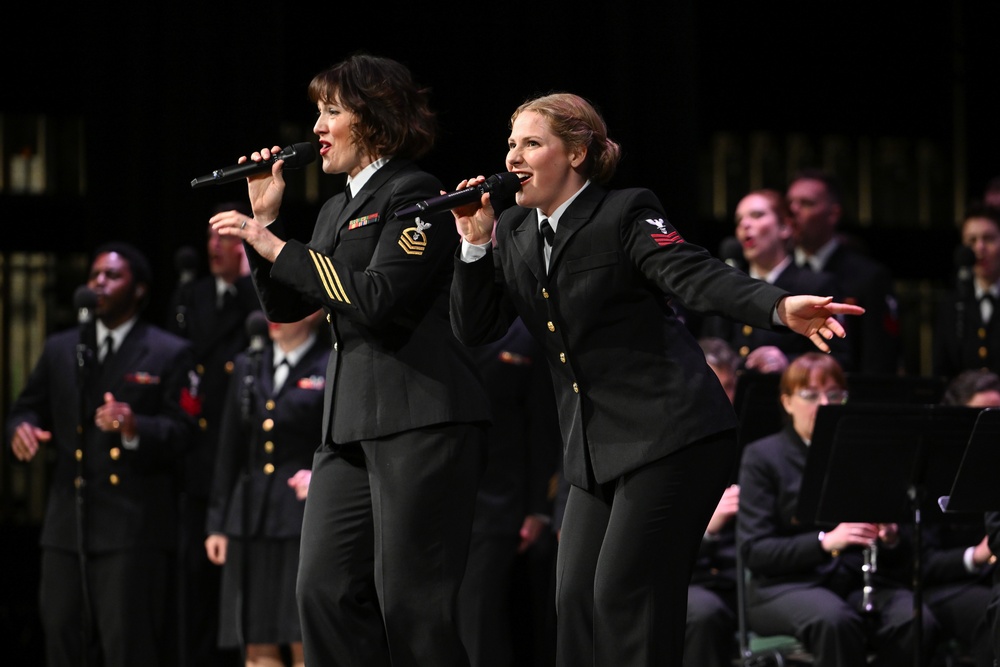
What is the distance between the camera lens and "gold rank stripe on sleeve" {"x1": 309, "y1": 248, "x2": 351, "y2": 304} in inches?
131

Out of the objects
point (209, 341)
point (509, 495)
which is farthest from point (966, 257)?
point (209, 341)

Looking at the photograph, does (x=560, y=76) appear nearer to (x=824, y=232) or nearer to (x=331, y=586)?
(x=824, y=232)

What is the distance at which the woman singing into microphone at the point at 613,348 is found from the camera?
3.09 meters

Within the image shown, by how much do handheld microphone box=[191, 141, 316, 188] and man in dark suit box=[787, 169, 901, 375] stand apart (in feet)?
10.4

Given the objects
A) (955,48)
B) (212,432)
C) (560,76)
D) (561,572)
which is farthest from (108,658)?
(955,48)

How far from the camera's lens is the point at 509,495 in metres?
5.63

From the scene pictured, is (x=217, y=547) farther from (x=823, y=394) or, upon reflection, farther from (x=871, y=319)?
(x=871, y=319)

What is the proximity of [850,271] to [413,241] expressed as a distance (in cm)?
351

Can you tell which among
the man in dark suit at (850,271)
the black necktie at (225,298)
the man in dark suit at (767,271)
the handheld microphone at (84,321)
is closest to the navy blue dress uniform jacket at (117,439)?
the handheld microphone at (84,321)

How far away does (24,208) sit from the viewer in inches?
306

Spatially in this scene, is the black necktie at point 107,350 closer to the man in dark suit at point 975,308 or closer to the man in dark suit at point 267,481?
the man in dark suit at point 267,481

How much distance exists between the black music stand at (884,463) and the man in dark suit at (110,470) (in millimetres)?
2418

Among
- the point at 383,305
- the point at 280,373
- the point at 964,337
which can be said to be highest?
the point at 383,305

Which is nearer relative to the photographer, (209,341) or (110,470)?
(110,470)
